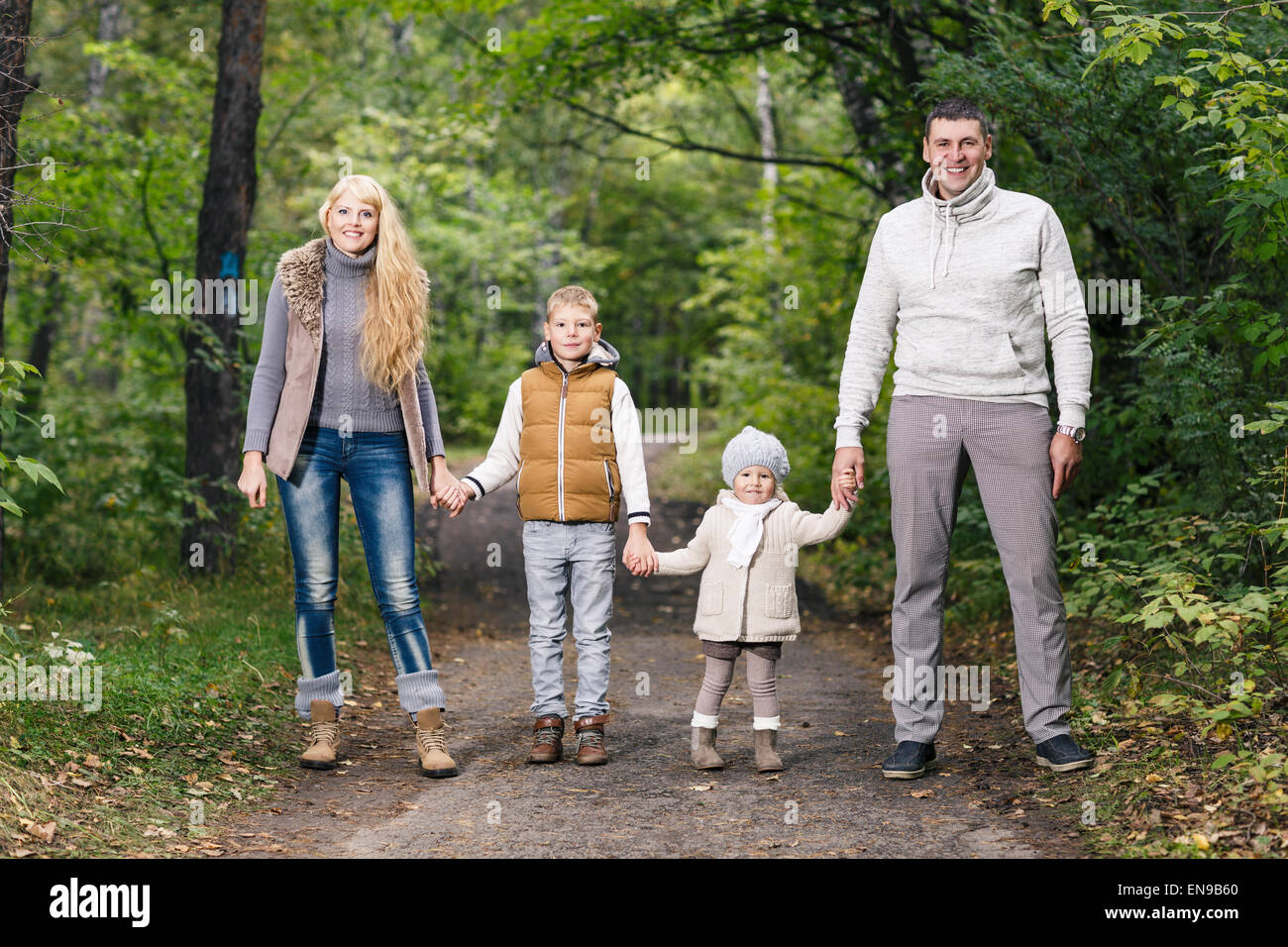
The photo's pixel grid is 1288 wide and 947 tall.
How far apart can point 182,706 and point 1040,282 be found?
4.09m

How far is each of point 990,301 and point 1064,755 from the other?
1.74 meters

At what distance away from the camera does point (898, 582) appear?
4754mm

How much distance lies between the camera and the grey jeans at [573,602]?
5.08 metres

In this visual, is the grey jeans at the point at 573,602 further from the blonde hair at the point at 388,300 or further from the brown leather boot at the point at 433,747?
the blonde hair at the point at 388,300

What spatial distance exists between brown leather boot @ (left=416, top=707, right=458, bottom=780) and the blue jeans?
0.16ft

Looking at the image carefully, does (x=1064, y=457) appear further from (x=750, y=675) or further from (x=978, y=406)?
(x=750, y=675)

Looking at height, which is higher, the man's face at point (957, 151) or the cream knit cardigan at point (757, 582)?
the man's face at point (957, 151)

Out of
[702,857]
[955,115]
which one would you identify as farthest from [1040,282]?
[702,857]

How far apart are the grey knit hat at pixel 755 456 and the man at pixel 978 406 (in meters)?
0.29

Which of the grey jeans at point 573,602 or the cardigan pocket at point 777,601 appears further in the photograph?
the grey jeans at point 573,602

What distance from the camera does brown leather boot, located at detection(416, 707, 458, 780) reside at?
492cm

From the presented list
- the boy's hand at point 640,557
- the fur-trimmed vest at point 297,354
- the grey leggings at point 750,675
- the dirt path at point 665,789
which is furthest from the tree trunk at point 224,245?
the grey leggings at point 750,675

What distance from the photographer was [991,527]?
4609 millimetres

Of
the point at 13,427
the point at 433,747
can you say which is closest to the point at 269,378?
the point at 13,427
